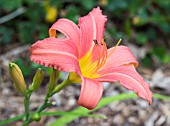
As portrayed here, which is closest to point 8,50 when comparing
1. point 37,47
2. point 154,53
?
point 154,53

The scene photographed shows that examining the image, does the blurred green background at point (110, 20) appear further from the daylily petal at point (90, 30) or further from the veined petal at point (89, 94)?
the veined petal at point (89, 94)

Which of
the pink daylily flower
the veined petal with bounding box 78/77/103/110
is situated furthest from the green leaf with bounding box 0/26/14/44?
the veined petal with bounding box 78/77/103/110

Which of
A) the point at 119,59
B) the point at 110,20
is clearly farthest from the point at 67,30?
the point at 110,20

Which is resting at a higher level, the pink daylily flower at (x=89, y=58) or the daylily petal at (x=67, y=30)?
the daylily petal at (x=67, y=30)

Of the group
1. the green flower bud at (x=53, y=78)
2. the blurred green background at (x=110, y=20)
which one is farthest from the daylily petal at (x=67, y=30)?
the blurred green background at (x=110, y=20)

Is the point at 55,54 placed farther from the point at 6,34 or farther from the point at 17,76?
Result: the point at 6,34

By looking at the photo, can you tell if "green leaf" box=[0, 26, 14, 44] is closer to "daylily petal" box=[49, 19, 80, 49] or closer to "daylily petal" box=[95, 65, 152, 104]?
"daylily petal" box=[49, 19, 80, 49]

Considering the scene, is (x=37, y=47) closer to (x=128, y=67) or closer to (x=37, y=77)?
(x=37, y=77)
